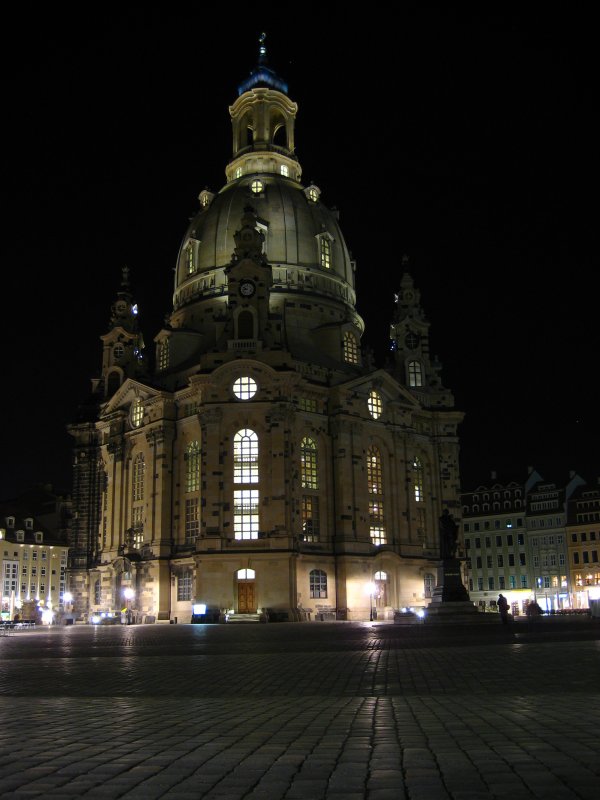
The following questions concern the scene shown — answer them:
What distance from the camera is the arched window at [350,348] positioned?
90.3 metres

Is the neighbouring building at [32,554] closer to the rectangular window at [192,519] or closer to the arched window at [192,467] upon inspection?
the arched window at [192,467]

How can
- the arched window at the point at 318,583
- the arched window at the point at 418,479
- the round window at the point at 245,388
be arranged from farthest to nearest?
the arched window at the point at 418,479, the round window at the point at 245,388, the arched window at the point at 318,583

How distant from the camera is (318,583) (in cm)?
7762

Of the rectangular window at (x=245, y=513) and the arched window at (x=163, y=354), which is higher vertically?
the arched window at (x=163, y=354)

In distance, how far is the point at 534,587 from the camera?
122875 millimetres

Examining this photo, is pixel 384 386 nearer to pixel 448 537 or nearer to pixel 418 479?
pixel 418 479

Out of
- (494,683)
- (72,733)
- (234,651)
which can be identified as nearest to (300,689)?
(494,683)

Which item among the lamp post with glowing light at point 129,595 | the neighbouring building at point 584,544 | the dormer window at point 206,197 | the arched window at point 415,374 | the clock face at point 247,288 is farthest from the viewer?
the neighbouring building at point 584,544

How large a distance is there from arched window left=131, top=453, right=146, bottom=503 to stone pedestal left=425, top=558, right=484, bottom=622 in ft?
131

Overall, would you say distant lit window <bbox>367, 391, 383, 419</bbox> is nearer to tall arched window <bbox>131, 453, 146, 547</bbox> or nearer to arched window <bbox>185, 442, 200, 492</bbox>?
arched window <bbox>185, 442, 200, 492</bbox>

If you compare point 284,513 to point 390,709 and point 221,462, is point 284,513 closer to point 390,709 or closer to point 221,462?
point 221,462

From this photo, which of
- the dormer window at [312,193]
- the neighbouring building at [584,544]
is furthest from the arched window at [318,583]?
the neighbouring building at [584,544]

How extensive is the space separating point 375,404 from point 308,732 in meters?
77.4

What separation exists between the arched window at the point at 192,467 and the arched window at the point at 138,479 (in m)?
6.20
